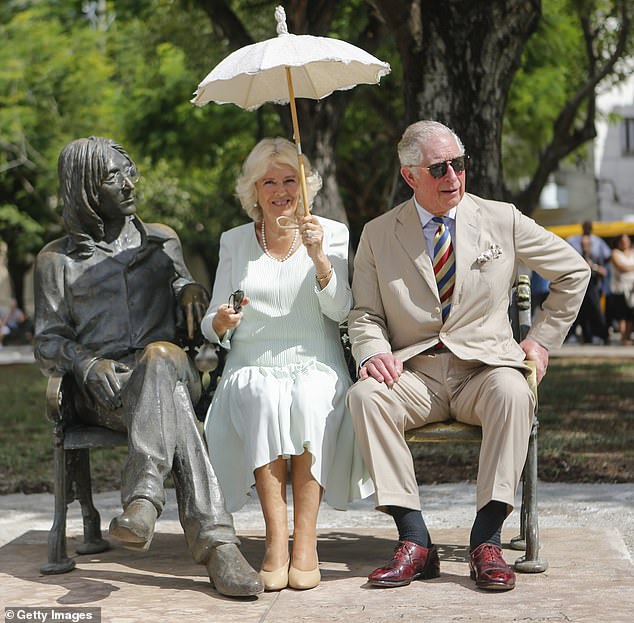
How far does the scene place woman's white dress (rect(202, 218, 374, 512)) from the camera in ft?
17.0

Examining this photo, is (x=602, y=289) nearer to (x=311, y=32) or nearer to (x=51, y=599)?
(x=311, y=32)

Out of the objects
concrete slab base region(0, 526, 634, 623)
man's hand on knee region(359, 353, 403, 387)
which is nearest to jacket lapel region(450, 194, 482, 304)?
man's hand on knee region(359, 353, 403, 387)

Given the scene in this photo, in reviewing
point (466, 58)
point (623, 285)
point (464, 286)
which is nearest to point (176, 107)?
point (623, 285)

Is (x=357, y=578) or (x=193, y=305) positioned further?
(x=193, y=305)

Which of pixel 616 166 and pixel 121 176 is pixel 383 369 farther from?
pixel 616 166

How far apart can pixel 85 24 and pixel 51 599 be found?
111 ft

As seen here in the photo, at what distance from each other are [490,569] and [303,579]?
75 cm

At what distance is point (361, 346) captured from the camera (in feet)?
17.6

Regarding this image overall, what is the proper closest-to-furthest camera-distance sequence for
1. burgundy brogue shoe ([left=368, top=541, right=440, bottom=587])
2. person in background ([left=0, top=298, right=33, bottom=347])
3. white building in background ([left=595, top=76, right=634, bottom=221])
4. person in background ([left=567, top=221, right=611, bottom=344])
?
burgundy brogue shoe ([left=368, top=541, right=440, bottom=587]) < person in background ([left=567, top=221, right=611, bottom=344]) < person in background ([left=0, top=298, right=33, bottom=347]) < white building in background ([left=595, top=76, right=634, bottom=221])

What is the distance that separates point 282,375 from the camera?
5410 mm

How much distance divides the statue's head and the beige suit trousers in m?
1.54

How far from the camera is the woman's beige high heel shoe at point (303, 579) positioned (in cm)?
504

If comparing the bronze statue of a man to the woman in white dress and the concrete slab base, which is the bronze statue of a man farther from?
the concrete slab base

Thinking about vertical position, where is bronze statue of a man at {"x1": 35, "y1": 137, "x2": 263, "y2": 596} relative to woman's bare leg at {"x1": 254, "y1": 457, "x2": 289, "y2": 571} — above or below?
above
